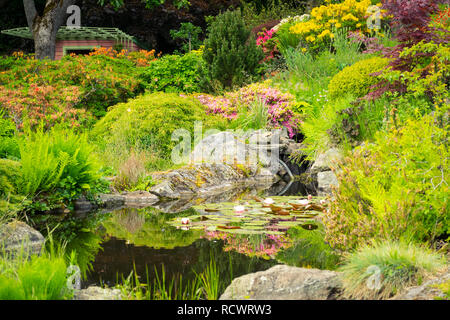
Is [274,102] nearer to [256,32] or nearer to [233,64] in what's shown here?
[233,64]

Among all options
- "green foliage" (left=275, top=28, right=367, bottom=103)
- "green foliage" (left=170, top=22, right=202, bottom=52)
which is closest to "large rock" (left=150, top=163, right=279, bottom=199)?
"green foliage" (left=275, top=28, right=367, bottom=103)

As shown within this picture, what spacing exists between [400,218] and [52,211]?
4169 millimetres

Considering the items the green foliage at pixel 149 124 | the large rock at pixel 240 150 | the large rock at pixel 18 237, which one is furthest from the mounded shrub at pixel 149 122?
the large rock at pixel 18 237

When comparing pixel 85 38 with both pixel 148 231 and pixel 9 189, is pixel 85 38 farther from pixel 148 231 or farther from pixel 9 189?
pixel 148 231

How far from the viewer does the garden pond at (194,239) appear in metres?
3.49

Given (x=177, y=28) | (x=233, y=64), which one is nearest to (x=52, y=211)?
(x=233, y=64)

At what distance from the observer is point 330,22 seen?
520 inches

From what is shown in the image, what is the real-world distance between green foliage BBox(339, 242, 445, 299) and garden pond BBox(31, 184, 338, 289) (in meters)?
0.68

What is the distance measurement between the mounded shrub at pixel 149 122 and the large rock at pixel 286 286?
248 inches

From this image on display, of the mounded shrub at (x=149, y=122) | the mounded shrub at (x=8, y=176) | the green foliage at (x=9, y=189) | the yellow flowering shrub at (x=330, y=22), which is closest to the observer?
the green foliage at (x=9, y=189)

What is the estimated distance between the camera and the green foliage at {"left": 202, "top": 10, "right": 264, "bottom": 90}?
39.2 feet

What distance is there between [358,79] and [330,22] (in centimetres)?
436

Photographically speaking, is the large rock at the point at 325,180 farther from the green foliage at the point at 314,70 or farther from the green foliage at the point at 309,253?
the green foliage at the point at 309,253

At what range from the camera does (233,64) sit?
39.3 feet
